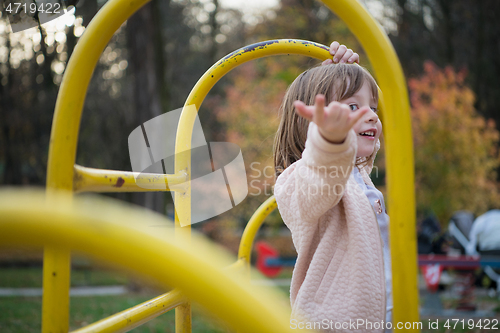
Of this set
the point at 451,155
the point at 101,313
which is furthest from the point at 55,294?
the point at 451,155

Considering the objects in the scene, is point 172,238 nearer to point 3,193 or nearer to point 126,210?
point 126,210

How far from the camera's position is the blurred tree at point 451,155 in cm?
580

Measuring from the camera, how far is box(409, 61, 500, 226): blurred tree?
5.80 meters

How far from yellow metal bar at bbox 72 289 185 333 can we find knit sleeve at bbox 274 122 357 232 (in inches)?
13.8

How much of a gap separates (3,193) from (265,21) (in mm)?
10345

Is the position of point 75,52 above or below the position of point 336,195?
above

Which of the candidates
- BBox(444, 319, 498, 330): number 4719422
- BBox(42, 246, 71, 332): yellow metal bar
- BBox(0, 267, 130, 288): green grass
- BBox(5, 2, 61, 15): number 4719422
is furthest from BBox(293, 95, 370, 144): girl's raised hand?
BBox(0, 267, 130, 288): green grass

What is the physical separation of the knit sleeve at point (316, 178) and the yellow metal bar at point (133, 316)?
351mm

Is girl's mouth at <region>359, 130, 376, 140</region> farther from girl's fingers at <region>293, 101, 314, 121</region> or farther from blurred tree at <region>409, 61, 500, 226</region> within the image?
blurred tree at <region>409, 61, 500, 226</region>

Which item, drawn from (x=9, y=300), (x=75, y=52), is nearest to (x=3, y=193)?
(x=75, y=52)

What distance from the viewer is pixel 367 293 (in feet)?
2.91

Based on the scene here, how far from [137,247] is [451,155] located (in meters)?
6.32

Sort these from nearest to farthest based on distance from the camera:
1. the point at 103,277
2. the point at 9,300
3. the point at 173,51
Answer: the point at 9,300 → the point at 103,277 → the point at 173,51

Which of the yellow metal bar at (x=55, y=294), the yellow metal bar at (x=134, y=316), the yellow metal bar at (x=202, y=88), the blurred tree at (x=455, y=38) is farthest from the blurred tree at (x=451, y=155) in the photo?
the yellow metal bar at (x=55, y=294)
